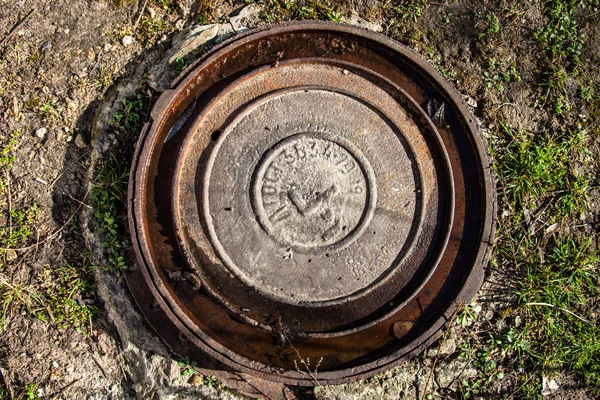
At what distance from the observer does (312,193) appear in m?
2.56

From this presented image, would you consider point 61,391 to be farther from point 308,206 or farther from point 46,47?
point 46,47

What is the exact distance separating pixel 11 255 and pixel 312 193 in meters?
1.78

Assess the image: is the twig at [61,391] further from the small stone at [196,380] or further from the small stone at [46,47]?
the small stone at [46,47]

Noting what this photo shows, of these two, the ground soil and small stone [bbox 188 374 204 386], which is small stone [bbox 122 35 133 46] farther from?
small stone [bbox 188 374 204 386]

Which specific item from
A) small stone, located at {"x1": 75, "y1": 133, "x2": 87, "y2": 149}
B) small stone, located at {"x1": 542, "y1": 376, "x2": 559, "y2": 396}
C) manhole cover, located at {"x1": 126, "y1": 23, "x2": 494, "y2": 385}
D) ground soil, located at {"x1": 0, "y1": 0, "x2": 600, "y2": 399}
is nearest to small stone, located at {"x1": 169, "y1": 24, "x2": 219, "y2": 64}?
ground soil, located at {"x1": 0, "y1": 0, "x2": 600, "y2": 399}

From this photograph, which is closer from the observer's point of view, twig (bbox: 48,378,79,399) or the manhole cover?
the manhole cover

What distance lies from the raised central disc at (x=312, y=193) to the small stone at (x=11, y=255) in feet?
4.83

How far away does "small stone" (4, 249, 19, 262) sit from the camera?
2.88m

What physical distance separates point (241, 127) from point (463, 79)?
55.0 inches

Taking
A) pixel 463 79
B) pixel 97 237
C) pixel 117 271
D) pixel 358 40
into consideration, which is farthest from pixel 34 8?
pixel 463 79

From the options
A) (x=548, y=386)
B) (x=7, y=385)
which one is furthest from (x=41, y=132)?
(x=548, y=386)

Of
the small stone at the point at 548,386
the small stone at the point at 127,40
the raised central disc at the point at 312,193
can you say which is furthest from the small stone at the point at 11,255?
the small stone at the point at 548,386

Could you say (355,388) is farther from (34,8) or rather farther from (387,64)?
(34,8)

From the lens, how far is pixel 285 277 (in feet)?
8.27
